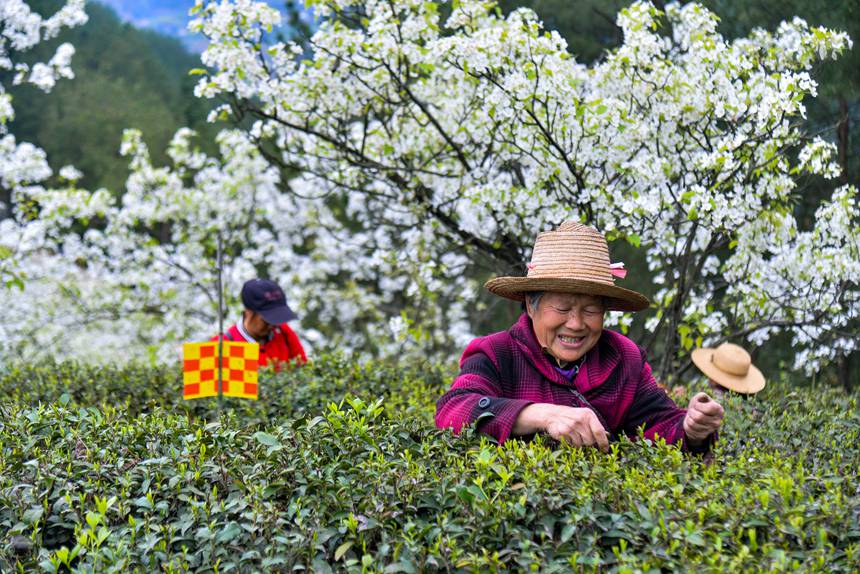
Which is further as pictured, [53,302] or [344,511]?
[53,302]

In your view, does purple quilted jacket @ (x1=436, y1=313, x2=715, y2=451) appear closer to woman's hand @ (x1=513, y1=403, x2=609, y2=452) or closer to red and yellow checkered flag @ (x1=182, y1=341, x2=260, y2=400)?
woman's hand @ (x1=513, y1=403, x2=609, y2=452)

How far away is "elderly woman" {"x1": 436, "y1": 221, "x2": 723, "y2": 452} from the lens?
11.8ft

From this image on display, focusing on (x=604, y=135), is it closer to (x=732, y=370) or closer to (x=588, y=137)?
(x=588, y=137)

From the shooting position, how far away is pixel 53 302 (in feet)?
48.9

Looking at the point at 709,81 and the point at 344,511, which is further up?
the point at 709,81

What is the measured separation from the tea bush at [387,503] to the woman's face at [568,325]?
51 centimetres

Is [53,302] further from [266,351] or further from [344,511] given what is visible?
[344,511]

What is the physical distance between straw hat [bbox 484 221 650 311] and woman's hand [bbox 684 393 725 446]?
0.52 metres

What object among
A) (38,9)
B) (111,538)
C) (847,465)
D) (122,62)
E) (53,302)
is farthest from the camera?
(122,62)

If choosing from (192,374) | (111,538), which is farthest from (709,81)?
(111,538)

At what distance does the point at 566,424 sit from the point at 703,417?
50 centimetres

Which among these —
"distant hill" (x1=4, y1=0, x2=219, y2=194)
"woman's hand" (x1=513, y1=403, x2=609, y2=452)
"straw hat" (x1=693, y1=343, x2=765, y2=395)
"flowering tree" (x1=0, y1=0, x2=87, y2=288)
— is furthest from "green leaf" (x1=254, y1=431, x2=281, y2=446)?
"distant hill" (x1=4, y1=0, x2=219, y2=194)

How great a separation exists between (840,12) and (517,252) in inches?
122

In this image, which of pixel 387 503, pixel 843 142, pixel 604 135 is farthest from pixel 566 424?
pixel 843 142
